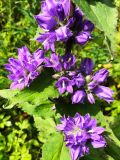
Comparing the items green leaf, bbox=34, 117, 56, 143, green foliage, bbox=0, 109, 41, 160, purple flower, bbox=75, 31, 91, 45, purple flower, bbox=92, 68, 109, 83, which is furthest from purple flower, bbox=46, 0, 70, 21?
green foliage, bbox=0, 109, 41, 160

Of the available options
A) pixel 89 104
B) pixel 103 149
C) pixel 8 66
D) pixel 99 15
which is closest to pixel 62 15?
pixel 99 15

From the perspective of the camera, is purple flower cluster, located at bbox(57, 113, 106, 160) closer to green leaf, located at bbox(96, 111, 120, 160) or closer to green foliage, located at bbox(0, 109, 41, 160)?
green leaf, located at bbox(96, 111, 120, 160)

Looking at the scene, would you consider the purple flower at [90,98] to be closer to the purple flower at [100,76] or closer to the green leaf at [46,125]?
the purple flower at [100,76]

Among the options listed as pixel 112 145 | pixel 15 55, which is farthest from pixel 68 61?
pixel 15 55

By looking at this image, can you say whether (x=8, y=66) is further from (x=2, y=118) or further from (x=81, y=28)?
(x=2, y=118)

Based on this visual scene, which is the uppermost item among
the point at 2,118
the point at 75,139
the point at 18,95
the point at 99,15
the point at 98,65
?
the point at 99,15

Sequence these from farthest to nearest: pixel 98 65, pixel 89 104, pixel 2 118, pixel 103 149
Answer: pixel 98 65 < pixel 2 118 < pixel 103 149 < pixel 89 104

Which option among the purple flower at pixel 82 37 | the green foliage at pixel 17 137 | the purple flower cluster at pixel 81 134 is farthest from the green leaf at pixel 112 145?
the green foliage at pixel 17 137
